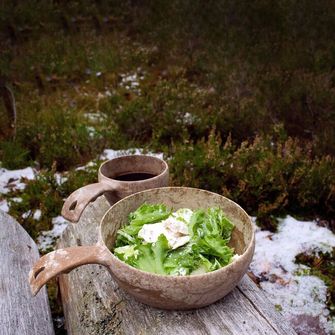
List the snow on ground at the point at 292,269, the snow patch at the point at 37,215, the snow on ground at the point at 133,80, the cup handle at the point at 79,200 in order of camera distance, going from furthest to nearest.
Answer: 1. the snow on ground at the point at 133,80
2. the snow patch at the point at 37,215
3. the snow on ground at the point at 292,269
4. the cup handle at the point at 79,200

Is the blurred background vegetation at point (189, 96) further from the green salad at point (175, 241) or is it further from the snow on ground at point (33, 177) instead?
the green salad at point (175, 241)

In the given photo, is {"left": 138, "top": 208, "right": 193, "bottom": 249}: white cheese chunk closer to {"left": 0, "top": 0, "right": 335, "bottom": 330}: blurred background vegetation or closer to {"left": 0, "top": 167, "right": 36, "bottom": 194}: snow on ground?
{"left": 0, "top": 0, "right": 335, "bottom": 330}: blurred background vegetation

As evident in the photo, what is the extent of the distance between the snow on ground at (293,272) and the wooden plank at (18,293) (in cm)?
150

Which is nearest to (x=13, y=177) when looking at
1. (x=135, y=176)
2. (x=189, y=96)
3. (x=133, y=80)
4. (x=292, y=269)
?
(x=189, y=96)

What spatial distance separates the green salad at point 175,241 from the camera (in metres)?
1.24

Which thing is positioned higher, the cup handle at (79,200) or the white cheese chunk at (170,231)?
the white cheese chunk at (170,231)

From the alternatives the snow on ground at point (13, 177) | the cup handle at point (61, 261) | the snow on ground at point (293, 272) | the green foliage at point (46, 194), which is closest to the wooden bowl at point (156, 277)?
the cup handle at point (61, 261)

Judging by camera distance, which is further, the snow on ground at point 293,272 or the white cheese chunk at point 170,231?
the snow on ground at point 293,272

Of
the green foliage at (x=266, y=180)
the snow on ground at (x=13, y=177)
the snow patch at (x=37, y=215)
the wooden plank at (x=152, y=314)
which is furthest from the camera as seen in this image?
the snow on ground at (x=13, y=177)

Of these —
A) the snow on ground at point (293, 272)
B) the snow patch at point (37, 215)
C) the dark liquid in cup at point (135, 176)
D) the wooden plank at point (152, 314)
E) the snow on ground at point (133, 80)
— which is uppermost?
the dark liquid in cup at point (135, 176)

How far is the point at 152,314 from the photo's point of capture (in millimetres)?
1290

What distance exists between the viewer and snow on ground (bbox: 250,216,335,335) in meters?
2.41

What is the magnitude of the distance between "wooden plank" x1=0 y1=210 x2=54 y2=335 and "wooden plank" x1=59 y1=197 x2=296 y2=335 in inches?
5.1

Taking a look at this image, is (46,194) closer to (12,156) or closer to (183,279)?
(12,156)
